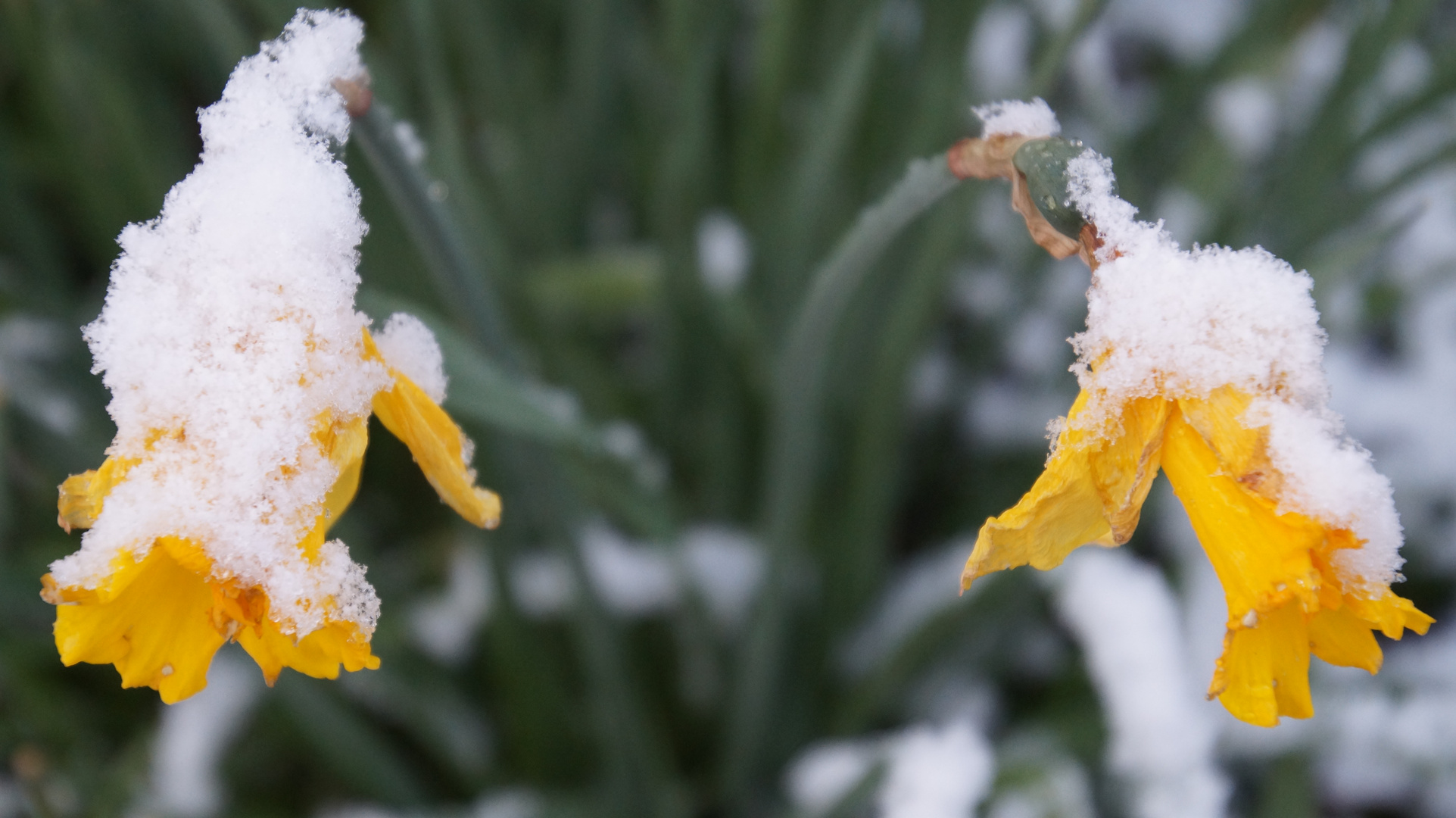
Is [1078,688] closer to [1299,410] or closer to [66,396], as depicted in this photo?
[1299,410]

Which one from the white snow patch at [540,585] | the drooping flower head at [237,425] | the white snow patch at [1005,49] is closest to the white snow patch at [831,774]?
the white snow patch at [540,585]

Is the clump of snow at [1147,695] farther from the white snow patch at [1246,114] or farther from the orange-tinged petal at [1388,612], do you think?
the white snow patch at [1246,114]

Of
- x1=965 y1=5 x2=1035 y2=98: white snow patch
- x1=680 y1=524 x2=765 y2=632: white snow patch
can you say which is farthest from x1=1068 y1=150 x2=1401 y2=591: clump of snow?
x1=965 y1=5 x2=1035 y2=98: white snow patch

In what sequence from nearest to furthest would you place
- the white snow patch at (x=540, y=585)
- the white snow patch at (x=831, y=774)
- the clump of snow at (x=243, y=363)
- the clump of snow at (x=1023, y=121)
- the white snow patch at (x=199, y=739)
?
the clump of snow at (x=243, y=363)
the clump of snow at (x=1023, y=121)
the white snow patch at (x=831, y=774)
the white snow patch at (x=199, y=739)
the white snow patch at (x=540, y=585)

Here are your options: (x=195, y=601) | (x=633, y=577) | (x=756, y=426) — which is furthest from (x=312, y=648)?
(x=756, y=426)

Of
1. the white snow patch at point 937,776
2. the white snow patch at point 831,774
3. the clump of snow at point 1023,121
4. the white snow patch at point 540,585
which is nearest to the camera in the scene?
the clump of snow at point 1023,121

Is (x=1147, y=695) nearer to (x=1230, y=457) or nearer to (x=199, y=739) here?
(x=1230, y=457)

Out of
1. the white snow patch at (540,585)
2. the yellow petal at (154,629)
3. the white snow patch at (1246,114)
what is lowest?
the yellow petal at (154,629)
